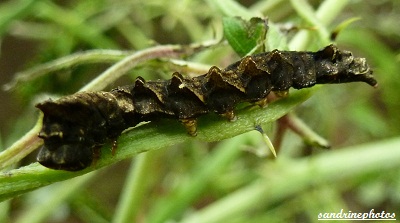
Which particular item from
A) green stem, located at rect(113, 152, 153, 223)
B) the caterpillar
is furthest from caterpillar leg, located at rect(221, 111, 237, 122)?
green stem, located at rect(113, 152, 153, 223)

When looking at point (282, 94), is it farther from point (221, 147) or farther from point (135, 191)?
point (221, 147)

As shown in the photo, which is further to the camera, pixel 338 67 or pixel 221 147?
pixel 221 147

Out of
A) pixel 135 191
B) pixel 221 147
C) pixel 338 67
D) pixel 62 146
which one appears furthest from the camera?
pixel 221 147

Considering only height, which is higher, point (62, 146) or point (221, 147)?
point (62, 146)

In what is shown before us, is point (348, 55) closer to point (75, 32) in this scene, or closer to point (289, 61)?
point (289, 61)

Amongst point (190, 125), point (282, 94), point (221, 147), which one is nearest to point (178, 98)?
point (190, 125)

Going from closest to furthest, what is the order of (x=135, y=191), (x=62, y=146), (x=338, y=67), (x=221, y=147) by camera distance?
(x=62, y=146)
(x=338, y=67)
(x=135, y=191)
(x=221, y=147)

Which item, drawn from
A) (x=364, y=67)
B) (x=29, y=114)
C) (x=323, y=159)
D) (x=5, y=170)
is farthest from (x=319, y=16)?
(x=29, y=114)
